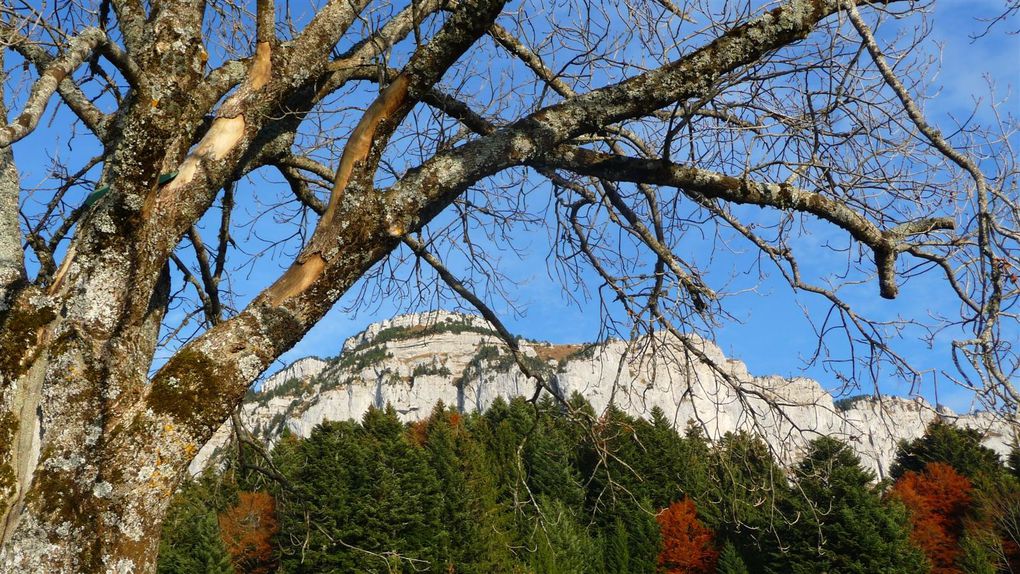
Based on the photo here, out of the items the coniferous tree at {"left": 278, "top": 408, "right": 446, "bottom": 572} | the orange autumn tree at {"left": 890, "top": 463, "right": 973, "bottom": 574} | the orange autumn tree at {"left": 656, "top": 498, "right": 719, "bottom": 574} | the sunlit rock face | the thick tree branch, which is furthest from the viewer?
the orange autumn tree at {"left": 656, "top": 498, "right": 719, "bottom": 574}

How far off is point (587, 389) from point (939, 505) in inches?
1693

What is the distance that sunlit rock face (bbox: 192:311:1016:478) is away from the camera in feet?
12.6

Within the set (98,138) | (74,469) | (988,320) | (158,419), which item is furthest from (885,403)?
(98,138)

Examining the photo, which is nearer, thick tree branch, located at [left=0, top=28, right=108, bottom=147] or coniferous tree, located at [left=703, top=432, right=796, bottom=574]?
thick tree branch, located at [left=0, top=28, right=108, bottom=147]

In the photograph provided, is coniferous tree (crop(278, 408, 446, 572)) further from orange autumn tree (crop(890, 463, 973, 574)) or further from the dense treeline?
orange autumn tree (crop(890, 463, 973, 574))

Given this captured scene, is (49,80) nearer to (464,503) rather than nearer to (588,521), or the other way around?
(588,521)

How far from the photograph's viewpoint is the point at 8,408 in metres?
2.66

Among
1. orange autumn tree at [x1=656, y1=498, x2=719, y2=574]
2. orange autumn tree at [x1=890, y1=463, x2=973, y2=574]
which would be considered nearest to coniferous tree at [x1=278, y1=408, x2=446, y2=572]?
orange autumn tree at [x1=656, y1=498, x2=719, y2=574]

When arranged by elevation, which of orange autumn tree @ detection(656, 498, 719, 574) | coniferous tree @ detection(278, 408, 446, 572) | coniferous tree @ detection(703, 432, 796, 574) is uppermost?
coniferous tree @ detection(278, 408, 446, 572)

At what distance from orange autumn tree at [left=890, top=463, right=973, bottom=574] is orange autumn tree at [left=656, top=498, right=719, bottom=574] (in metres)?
8.37

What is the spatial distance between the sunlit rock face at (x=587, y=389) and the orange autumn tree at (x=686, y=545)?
3.99 m

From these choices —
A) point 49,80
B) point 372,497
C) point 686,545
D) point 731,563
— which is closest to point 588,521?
point 731,563

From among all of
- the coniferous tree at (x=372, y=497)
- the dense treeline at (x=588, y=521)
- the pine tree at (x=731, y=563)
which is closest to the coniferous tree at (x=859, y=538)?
the dense treeline at (x=588, y=521)

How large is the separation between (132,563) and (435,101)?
2.45m
